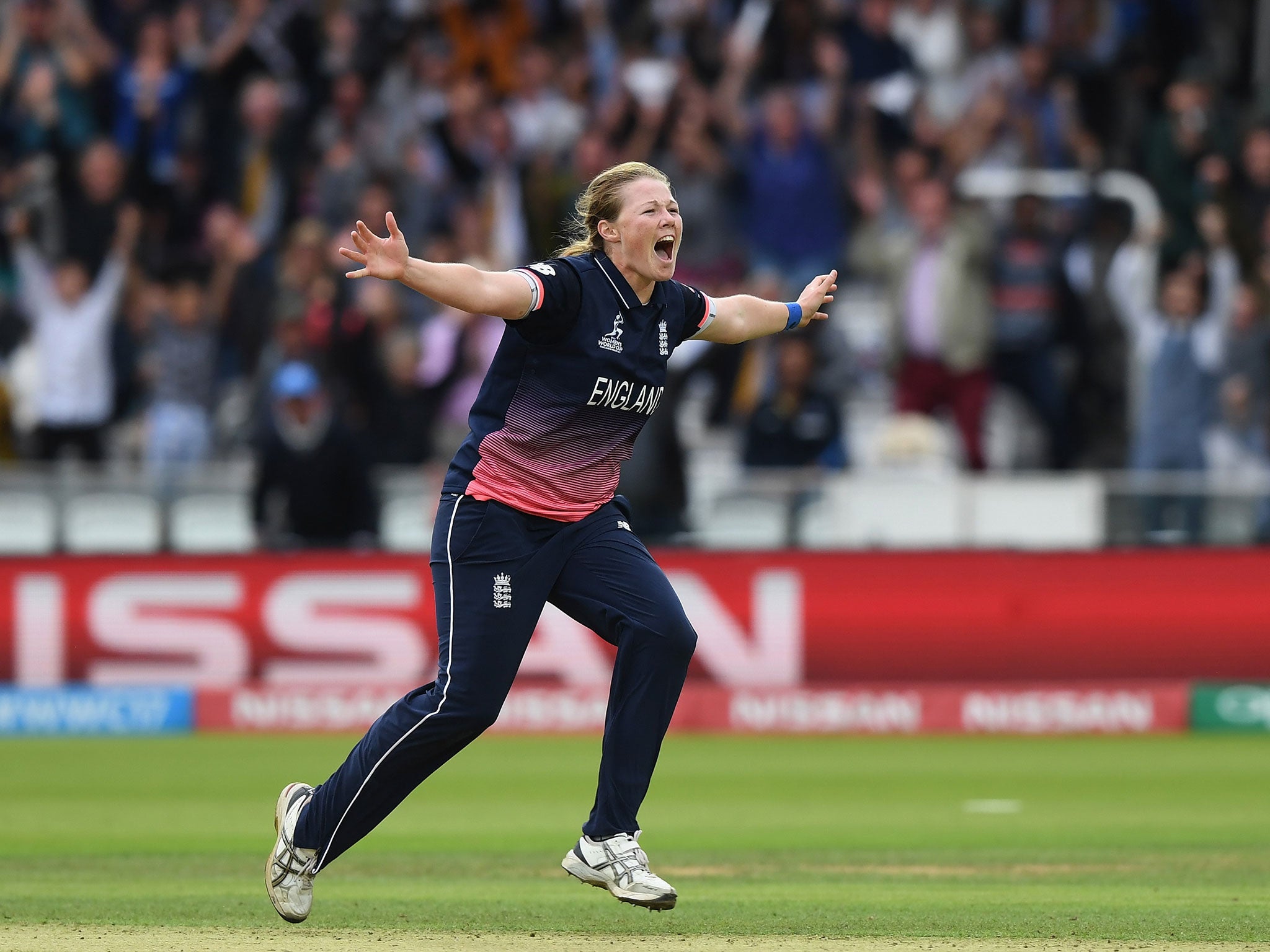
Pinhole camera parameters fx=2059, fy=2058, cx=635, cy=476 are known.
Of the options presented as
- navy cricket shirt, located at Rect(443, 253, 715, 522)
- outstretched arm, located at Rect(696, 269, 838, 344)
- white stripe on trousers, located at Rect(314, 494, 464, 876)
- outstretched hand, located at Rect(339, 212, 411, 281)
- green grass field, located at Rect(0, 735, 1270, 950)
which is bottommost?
green grass field, located at Rect(0, 735, 1270, 950)


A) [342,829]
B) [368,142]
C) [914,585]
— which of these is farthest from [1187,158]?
[342,829]

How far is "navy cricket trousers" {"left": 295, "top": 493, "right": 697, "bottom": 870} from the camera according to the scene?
20.7ft

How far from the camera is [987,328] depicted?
49.4 ft

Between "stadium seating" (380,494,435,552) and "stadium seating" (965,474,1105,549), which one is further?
"stadium seating" (380,494,435,552)

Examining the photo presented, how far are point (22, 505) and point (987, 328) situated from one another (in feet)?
23.1

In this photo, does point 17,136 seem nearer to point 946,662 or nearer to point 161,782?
point 161,782

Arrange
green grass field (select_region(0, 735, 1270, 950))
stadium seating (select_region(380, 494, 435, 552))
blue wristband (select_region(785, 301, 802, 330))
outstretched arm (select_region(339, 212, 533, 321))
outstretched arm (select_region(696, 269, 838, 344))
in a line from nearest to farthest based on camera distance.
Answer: outstretched arm (select_region(339, 212, 533, 321))
green grass field (select_region(0, 735, 1270, 950))
outstretched arm (select_region(696, 269, 838, 344))
blue wristband (select_region(785, 301, 802, 330))
stadium seating (select_region(380, 494, 435, 552))

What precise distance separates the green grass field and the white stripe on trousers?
0.91 ft

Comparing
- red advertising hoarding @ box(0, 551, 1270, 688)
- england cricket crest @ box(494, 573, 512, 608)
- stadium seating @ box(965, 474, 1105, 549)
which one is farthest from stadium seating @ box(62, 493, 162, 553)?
england cricket crest @ box(494, 573, 512, 608)

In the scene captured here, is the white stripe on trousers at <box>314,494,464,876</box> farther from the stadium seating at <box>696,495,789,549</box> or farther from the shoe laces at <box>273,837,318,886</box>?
the stadium seating at <box>696,495,789,549</box>

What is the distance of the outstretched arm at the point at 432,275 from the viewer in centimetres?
584

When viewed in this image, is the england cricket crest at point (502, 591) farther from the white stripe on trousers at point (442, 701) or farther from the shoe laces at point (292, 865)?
the shoe laces at point (292, 865)

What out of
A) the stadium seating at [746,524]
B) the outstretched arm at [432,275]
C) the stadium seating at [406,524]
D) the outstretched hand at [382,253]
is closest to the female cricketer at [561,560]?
the outstretched arm at [432,275]

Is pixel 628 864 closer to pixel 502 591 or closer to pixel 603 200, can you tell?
pixel 502 591
